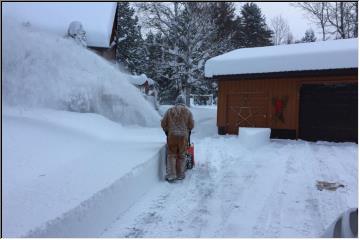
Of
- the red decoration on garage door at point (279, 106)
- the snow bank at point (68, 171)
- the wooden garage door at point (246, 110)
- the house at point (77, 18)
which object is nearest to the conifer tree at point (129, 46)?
the house at point (77, 18)

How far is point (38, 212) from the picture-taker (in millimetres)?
4098

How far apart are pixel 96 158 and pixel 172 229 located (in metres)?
2.21

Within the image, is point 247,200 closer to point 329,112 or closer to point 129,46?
point 329,112

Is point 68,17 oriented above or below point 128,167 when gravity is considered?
→ above

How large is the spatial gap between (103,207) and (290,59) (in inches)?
408

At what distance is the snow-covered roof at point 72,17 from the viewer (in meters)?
19.4

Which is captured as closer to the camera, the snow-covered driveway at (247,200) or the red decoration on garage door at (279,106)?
the snow-covered driveway at (247,200)

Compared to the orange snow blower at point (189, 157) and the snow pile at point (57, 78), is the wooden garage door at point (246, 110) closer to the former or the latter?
the snow pile at point (57, 78)

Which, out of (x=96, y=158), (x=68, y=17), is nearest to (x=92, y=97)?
(x=96, y=158)

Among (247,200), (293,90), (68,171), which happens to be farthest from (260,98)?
(68,171)

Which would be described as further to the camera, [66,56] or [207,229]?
[66,56]

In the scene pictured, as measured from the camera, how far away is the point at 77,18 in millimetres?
21000

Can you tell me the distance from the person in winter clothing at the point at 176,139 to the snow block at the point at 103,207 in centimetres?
41

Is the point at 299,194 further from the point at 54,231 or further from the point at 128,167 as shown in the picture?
the point at 54,231
